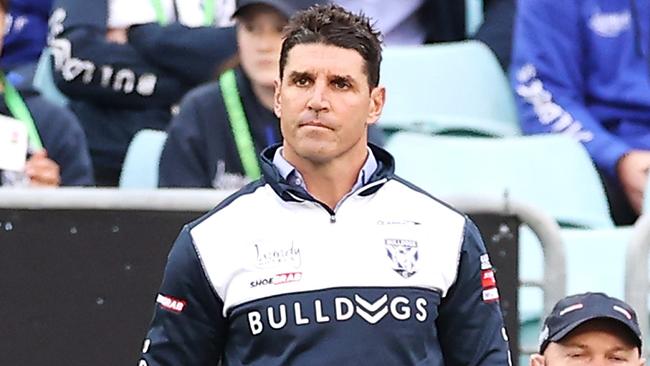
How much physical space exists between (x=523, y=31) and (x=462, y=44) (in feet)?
0.78

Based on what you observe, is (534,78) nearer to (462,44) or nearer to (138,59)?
(462,44)

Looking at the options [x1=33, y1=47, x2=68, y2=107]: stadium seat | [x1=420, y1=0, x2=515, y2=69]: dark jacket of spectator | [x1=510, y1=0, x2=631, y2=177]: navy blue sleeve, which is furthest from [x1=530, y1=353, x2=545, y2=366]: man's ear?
[x1=33, y1=47, x2=68, y2=107]: stadium seat

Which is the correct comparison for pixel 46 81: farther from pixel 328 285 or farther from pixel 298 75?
pixel 328 285

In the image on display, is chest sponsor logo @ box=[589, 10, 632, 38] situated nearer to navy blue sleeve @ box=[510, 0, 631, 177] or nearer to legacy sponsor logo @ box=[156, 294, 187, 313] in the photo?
navy blue sleeve @ box=[510, 0, 631, 177]

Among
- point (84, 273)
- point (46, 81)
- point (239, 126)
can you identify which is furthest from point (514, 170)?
point (46, 81)

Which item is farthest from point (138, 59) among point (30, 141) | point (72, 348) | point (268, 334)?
point (268, 334)

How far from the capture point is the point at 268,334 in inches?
143

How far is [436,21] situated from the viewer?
7152 mm

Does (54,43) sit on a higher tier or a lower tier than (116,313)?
higher

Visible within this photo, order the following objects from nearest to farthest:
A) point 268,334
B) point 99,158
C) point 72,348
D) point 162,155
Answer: point 268,334
point 72,348
point 162,155
point 99,158

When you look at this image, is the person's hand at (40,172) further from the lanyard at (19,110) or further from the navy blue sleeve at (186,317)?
the navy blue sleeve at (186,317)

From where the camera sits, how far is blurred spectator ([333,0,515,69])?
696cm

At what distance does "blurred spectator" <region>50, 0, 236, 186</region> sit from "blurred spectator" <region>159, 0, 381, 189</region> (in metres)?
0.84

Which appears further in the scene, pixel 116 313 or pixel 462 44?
pixel 462 44
